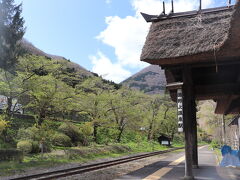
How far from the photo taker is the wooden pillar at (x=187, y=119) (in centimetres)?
733

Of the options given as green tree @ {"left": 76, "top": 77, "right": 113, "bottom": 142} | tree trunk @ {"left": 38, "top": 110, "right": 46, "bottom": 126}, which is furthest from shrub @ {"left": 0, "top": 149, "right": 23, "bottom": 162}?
green tree @ {"left": 76, "top": 77, "right": 113, "bottom": 142}

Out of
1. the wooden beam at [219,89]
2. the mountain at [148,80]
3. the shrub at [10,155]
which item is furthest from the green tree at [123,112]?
the mountain at [148,80]

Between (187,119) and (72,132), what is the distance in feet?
71.0

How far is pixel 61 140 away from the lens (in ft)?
81.9

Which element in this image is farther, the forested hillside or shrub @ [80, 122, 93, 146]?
shrub @ [80, 122, 93, 146]

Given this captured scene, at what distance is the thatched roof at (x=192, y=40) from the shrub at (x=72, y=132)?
2111cm

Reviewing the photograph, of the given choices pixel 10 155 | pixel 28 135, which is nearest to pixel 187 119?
pixel 10 155

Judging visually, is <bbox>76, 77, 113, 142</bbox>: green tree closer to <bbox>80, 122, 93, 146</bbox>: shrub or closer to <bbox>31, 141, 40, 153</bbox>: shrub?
<bbox>80, 122, 93, 146</bbox>: shrub

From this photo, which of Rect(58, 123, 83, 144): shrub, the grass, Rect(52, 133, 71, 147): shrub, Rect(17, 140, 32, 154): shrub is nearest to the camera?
the grass

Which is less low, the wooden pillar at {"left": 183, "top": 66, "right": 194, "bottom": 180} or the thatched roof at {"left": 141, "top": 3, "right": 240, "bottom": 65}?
the thatched roof at {"left": 141, "top": 3, "right": 240, "bottom": 65}

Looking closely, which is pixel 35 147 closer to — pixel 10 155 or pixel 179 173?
pixel 10 155

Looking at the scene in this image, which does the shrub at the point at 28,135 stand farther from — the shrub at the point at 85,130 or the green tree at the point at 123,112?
the green tree at the point at 123,112

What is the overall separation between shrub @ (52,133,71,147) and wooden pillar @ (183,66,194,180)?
1924 centimetres

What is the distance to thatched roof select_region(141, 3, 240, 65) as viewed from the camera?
20.7ft
